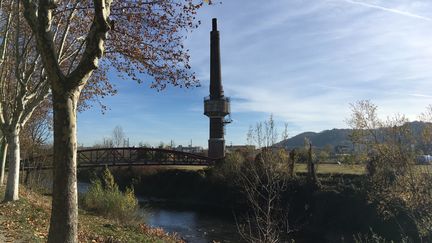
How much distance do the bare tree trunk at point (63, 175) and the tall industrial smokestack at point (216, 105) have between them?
59829 millimetres

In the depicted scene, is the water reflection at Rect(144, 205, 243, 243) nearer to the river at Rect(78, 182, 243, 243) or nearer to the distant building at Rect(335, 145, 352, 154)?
the river at Rect(78, 182, 243, 243)

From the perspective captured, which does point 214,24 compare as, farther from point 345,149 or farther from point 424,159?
point 424,159

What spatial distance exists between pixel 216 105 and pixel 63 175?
6257 cm

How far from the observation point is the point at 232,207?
44688 millimetres

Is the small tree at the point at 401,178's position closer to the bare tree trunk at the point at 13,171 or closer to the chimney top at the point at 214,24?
the bare tree trunk at the point at 13,171

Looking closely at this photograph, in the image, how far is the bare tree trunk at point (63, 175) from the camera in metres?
6.45

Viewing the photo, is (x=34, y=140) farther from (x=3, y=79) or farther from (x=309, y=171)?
(x=309, y=171)

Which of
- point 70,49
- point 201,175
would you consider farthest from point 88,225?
point 201,175

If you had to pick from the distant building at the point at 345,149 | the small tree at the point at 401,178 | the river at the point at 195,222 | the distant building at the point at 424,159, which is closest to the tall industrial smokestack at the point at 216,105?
the distant building at the point at 345,149

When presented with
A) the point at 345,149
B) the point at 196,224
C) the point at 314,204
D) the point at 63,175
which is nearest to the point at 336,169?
the point at 314,204

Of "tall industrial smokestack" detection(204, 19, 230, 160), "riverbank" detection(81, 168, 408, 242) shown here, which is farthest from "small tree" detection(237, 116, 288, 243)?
"tall industrial smokestack" detection(204, 19, 230, 160)

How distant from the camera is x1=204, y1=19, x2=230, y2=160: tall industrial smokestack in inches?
2638

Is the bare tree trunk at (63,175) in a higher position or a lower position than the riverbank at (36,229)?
higher

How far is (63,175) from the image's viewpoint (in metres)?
6.49
